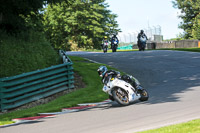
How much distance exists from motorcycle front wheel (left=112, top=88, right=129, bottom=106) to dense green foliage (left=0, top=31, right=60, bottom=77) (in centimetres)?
552

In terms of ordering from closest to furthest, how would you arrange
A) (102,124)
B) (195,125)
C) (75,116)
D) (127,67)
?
(195,125)
(102,124)
(75,116)
(127,67)

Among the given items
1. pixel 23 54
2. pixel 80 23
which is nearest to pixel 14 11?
pixel 23 54

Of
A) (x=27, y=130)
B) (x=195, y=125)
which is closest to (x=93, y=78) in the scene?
(x=27, y=130)

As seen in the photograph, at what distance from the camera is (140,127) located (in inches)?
312

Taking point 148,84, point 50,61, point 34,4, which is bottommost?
point 148,84

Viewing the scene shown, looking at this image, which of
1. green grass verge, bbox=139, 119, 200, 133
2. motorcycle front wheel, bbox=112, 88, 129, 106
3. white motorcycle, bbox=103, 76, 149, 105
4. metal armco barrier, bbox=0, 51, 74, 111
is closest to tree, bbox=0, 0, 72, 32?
metal armco barrier, bbox=0, 51, 74, 111

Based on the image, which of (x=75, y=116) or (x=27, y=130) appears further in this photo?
(x=75, y=116)

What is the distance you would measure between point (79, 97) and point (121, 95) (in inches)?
145

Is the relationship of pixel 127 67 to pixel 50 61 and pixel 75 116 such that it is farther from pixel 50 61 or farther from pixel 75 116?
pixel 75 116

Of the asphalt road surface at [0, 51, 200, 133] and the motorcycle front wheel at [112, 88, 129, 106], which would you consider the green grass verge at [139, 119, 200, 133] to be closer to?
the asphalt road surface at [0, 51, 200, 133]

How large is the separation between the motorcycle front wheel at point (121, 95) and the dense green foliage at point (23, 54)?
18.1ft

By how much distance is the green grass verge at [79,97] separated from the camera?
12.0 meters

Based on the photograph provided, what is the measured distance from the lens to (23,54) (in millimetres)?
16234

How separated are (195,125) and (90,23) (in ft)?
218
